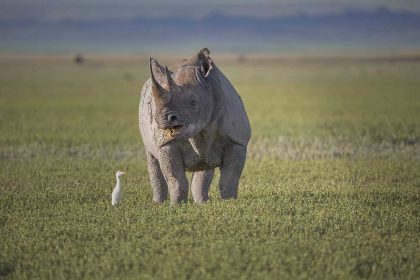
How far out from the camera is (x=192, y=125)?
1062 cm

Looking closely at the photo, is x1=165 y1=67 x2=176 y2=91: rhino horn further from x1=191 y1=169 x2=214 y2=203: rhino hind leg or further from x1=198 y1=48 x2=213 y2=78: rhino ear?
x1=191 y1=169 x2=214 y2=203: rhino hind leg

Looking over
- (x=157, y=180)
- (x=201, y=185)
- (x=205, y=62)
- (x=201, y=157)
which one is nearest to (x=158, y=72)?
(x=205, y=62)

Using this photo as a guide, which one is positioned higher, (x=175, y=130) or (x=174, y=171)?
(x=175, y=130)

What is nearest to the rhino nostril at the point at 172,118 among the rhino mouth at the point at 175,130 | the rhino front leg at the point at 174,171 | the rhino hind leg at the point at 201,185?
the rhino mouth at the point at 175,130

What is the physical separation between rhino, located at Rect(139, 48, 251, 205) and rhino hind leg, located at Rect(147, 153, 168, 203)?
0.04 ft

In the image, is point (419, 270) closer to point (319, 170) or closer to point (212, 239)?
point (212, 239)

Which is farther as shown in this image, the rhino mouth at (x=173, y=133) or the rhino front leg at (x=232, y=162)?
the rhino front leg at (x=232, y=162)

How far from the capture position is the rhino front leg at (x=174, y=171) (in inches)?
447

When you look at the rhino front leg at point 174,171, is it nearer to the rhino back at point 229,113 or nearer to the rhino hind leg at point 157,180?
the rhino back at point 229,113

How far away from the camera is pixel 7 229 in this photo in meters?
10.6

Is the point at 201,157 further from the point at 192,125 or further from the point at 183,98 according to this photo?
the point at 183,98

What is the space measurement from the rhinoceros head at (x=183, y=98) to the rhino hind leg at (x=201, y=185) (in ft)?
5.70

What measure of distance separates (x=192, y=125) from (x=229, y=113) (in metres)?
1.05

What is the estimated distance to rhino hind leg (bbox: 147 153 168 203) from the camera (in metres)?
12.4
